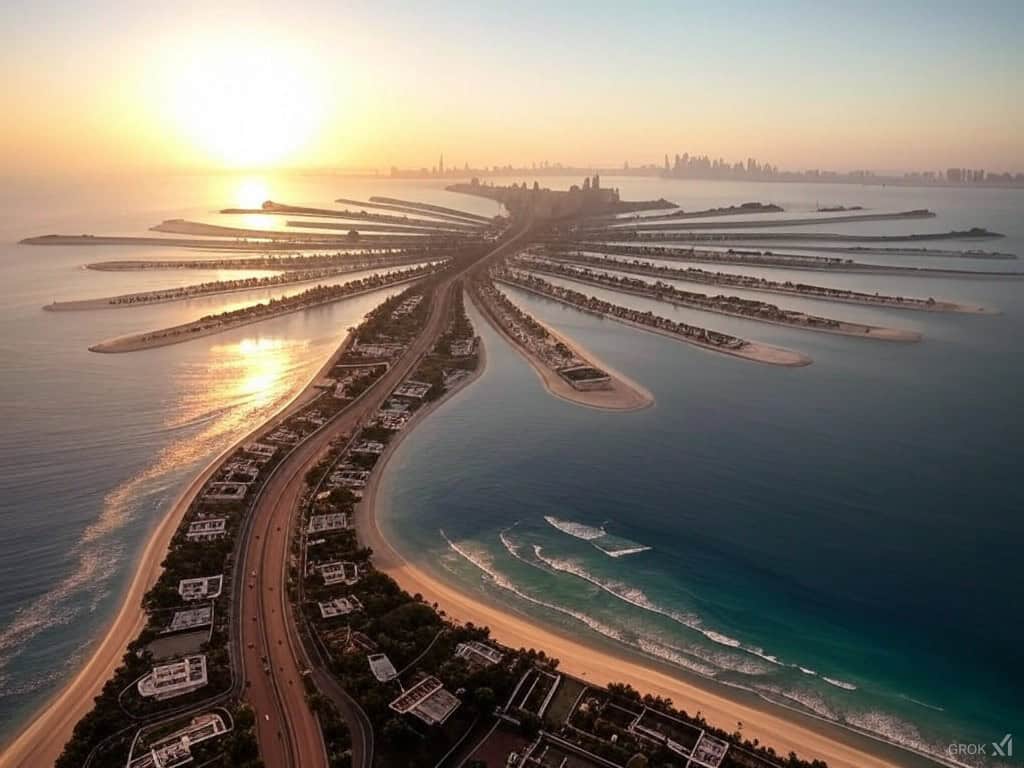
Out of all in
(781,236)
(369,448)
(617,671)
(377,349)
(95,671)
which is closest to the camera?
(95,671)

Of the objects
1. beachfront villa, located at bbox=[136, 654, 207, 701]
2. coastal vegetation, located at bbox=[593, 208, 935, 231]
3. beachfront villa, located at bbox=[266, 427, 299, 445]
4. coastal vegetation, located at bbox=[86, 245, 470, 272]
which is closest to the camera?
beachfront villa, located at bbox=[136, 654, 207, 701]

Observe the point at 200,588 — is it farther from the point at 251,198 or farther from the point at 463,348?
the point at 251,198

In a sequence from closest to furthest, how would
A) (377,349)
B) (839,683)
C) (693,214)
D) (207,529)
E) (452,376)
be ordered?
(839,683) → (207,529) → (452,376) → (377,349) → (693,214)

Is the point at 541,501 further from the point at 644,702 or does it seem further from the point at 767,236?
the point at 767,236

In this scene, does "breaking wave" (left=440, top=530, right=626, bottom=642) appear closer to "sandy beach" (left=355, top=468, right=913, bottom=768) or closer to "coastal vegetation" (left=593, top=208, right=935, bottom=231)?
"sandy beach" (left=355, top=468, right=913, bottom=768)

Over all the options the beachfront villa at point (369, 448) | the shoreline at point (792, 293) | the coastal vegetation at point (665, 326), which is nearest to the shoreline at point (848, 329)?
the coastal vegetation at point (665, 326)

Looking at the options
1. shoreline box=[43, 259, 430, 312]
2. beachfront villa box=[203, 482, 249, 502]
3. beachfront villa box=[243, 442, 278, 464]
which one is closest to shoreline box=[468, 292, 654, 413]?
beachfront villa box=[243, 442, 278, 464]

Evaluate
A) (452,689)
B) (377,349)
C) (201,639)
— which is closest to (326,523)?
(201,639)
